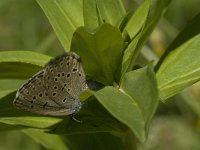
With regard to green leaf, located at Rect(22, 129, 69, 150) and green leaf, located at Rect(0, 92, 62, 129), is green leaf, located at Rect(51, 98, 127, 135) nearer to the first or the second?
green leaf, located at Rect(0, 92, 62, 129)

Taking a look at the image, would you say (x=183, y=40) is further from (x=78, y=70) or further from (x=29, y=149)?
(x=29, y=149)

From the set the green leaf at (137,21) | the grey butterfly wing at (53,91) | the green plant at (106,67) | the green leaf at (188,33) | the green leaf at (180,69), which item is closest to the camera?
the green plant at (106,67)

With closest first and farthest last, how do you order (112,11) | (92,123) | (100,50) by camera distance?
(100,50), (92,123), (112,11)

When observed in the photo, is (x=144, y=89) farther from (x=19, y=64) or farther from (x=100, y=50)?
(x=19, y=64)

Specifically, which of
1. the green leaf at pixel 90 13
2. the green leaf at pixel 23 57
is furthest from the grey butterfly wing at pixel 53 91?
the green leaf at pixel 90 13

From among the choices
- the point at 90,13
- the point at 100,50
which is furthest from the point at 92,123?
the point at 90,13

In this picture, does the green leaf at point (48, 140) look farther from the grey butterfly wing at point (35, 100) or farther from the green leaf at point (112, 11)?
the green leaf at point (112, 11)

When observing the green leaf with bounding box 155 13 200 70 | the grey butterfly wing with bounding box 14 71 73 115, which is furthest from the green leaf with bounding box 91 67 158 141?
the green leaf with bounding box 155 13 200 70
